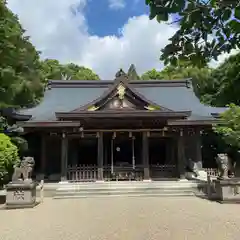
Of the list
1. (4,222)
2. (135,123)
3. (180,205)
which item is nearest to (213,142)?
(135,123)

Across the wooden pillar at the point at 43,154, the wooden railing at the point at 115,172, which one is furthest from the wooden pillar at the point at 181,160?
the wooden pillar at the point at 43,154

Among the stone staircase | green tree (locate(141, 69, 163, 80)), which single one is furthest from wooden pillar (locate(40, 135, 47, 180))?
green tree (locate(141, 69, 163, 80))

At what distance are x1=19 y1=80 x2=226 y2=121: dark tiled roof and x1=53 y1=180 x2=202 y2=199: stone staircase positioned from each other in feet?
21.7

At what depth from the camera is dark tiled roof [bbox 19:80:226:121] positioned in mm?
20812

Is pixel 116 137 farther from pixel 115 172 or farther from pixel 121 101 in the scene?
pixel 115 172

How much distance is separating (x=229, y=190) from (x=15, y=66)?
734 inches

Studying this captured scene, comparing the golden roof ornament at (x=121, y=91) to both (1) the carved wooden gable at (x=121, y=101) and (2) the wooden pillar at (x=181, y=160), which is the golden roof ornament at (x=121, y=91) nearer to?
(1) the carved wooden gable at (x=121, y=101)

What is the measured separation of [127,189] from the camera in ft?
46.7

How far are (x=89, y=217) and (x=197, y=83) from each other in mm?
29479

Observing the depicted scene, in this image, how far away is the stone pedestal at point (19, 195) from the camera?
11055 mm

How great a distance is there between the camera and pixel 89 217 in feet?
Answer: 28.4

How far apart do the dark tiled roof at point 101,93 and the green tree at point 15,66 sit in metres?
2.01

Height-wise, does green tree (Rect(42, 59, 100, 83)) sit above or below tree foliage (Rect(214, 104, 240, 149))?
above

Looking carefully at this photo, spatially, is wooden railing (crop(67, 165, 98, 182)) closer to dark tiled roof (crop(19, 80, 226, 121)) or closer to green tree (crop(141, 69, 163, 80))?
dark tiled roof (crop(19, 80, 226, 121))
